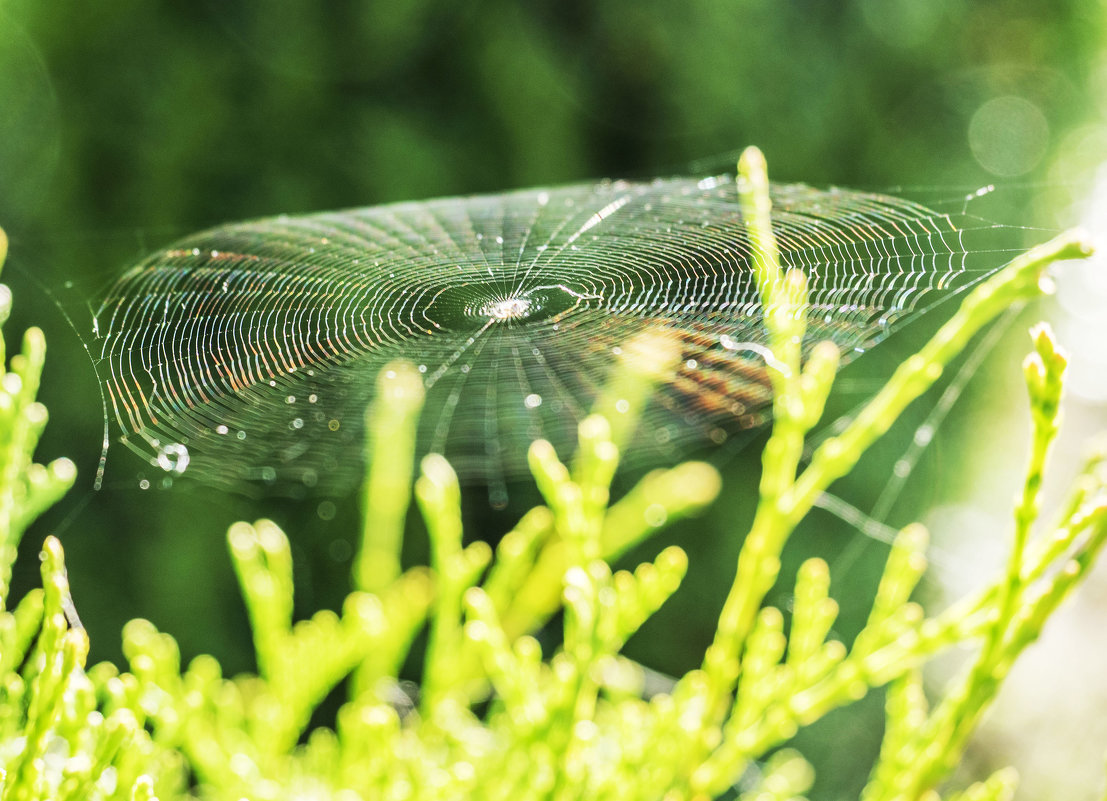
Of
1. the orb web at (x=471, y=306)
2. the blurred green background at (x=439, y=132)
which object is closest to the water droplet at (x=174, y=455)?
the orb web at (x=471, y=306)

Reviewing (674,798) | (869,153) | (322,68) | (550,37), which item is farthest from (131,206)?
A: (869,153)

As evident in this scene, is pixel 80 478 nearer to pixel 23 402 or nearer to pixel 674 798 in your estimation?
pixel 23 402

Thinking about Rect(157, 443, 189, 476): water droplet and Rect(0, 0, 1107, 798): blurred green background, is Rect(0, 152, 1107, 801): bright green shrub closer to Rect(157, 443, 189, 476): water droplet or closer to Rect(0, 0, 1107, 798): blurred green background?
Rect(157, 443, 189, 476): water droplet

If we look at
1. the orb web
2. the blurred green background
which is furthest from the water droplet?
the blurred green background

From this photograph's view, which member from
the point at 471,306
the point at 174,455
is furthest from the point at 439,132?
the point at 174,455

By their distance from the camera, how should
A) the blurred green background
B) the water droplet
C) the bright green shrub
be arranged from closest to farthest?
the bright green shrub, the water droplet, the blurred green background
